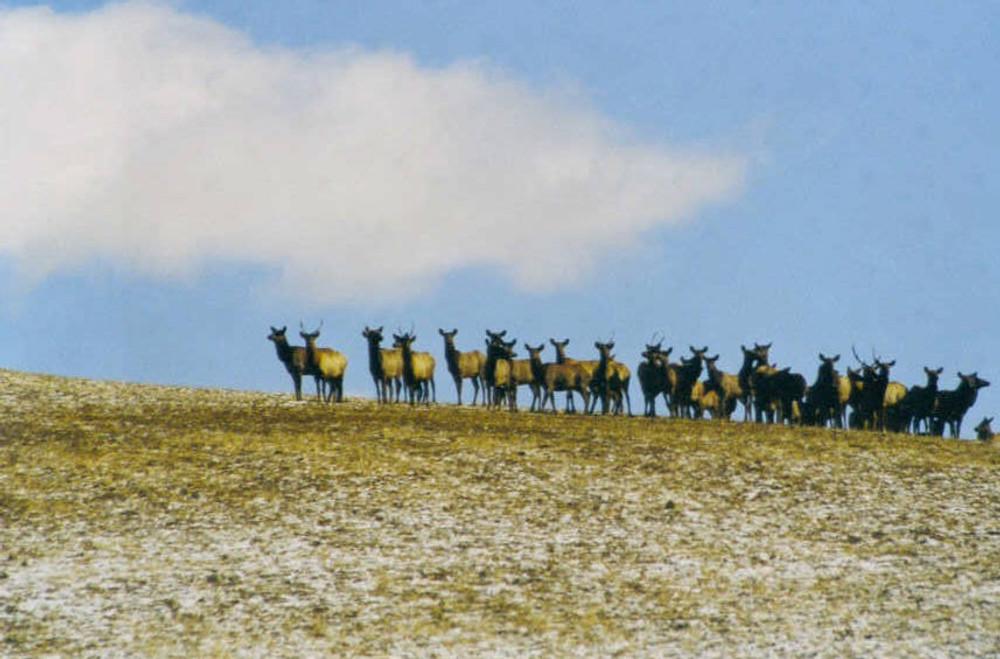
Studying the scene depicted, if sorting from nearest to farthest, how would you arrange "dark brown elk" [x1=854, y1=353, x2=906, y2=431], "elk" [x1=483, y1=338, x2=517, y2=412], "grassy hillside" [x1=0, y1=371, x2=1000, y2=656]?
"grassy hillside" [x1=0, y1=371, x2=1000, y2=656], "dark brown elk" [x1=854, y1=353, x2=906, y2=431], "elk" [x1=483, y1=338, x2=517, y2=412]

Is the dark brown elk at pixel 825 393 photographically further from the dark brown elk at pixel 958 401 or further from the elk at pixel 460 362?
the elk at pixel 460 362

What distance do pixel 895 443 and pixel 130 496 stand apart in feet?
62.2

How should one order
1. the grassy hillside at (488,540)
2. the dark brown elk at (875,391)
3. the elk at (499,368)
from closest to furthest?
the grassy hillside at (488,540) → the dark brown elk at (875,391) → the elk at (499,368)

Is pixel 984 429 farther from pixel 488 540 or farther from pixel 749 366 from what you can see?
pixel 488 540

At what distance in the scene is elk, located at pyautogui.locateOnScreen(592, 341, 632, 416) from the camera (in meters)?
41.1

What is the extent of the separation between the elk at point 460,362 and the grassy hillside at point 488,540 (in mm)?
9781

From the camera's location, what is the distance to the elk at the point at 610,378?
4106cm

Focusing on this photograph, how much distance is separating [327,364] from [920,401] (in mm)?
19256

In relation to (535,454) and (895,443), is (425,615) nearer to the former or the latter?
(535,454)

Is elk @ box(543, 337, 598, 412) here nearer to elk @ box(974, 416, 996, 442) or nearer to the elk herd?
the elk herd

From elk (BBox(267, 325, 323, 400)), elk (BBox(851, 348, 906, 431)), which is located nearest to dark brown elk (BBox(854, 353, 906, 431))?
elk (BBox(851, 348, 906, 431))

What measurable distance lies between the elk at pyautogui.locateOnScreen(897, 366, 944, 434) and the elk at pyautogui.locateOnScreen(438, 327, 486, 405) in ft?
46.5

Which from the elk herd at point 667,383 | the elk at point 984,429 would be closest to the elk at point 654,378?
the elk herd at point 667,383

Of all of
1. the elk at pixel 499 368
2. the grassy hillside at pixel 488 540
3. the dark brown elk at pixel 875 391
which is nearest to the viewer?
the grassy hillside at pixel 488 540
